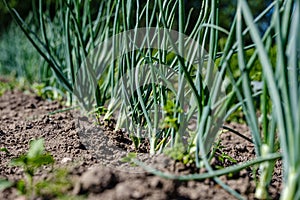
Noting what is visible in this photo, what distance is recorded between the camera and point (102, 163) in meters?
1.14

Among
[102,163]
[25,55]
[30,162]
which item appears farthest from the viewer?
[25,55]

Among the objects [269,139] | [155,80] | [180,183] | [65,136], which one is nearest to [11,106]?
[65,136]

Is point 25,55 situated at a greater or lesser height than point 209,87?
lesser

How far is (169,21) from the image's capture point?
120cm

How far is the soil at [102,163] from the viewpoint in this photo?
89 centimetres

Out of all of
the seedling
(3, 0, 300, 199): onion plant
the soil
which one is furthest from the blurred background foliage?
the seedling

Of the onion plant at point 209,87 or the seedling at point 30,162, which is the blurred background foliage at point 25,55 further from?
the seedling at point 30,162

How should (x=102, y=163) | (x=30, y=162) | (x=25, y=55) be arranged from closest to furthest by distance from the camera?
(x=30, y=162) < (x=102, y=163) < (x=25, y=55)

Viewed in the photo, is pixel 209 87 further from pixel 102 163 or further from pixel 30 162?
pixel 30 162

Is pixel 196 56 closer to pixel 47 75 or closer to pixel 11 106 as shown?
pixel 11 106

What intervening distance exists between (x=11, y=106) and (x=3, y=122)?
50 centimetres

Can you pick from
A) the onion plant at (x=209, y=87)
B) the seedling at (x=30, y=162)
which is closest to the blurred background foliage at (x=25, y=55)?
the onion plant at (x=209, y=87)

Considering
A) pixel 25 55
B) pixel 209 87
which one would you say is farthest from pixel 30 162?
pixel 25 55

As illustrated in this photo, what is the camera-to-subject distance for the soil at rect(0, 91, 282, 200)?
2.91 feet
